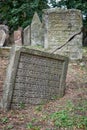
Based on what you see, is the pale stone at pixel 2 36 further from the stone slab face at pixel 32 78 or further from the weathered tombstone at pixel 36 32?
the stone slab face at pixel 32 78

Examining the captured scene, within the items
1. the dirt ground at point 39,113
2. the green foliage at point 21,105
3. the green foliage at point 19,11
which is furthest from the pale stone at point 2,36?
the green foliage at point 19,11

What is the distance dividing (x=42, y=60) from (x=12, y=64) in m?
0.69

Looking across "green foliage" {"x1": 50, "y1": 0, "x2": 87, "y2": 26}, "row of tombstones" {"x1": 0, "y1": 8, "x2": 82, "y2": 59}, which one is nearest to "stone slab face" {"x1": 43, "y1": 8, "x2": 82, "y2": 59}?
"row of tombstones" {"x1": 0, "y1": 8, "x2": 82, "y2": 59}

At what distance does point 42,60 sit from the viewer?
20.8 ft

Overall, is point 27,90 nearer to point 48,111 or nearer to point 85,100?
point 48,111

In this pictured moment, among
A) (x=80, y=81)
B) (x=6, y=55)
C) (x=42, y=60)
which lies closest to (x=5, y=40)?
(x=6, y=55)

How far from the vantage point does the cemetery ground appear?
5.21 metres

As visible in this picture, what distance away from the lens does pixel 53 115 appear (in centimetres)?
557

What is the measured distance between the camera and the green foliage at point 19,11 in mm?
17359

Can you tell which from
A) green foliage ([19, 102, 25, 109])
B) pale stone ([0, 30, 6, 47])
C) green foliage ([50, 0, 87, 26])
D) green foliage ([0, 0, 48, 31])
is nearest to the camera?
green foliage ([19, 102, 25, 109])

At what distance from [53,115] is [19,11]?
41.1 feet

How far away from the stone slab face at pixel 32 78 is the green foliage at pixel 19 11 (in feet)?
35.7

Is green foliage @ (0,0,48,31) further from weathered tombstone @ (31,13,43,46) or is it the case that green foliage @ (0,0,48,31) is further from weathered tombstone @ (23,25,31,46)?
weathered tombstone @ (31,13,43,46)

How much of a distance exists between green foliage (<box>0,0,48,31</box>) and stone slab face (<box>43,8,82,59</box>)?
25.8ft
